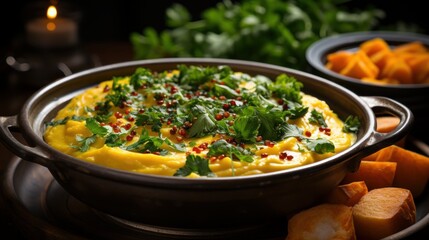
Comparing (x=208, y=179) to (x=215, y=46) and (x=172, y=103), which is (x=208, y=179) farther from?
(x=215, y=46)

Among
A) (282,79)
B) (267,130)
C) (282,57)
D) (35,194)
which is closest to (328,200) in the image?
(267,130)

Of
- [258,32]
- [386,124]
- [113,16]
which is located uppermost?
[386,124]

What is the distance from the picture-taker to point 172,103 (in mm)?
2582

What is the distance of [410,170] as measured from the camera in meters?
2.50

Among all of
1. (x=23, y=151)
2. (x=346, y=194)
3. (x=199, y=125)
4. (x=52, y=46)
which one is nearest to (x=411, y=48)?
(x=346, y=194)

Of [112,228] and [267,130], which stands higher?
[267,130]

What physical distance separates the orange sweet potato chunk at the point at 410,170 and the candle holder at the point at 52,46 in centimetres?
232

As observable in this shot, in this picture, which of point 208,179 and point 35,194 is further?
point 35,194

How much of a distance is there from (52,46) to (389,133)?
108 inches

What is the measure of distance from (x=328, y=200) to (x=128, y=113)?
32.8 inches

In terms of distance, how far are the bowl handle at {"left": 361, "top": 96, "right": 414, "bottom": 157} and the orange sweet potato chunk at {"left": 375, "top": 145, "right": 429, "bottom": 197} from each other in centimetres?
16

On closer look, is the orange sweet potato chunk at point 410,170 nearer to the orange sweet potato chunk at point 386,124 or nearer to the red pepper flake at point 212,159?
the orange sweet potato chunk at point 386,124

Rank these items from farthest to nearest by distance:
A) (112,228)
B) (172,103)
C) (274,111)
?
1. (172,103)
2. (274,111)
3. (112,228)

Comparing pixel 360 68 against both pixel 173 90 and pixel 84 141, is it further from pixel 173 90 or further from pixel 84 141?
pixel 84 141
